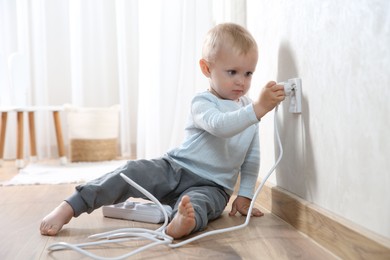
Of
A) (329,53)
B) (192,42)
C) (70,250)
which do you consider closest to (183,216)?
(70,250)

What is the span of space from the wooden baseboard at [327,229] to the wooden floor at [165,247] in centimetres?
2

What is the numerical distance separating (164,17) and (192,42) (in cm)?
19

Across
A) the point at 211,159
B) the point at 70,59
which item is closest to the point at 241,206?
the point at 211,159

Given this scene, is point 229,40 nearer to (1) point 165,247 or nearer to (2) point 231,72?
(2) point 231,72

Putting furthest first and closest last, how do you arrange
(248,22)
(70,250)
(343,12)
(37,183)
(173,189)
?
(37,183) → (248,22) → (173,189) → (70,250) → (343,12)

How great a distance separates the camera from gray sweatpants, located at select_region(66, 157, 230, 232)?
1155 millimetres

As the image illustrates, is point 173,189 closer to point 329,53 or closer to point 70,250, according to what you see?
point 70,250

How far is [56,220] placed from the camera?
3.65ft

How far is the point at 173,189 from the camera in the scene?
1.26 meters

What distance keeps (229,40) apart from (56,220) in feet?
1.94

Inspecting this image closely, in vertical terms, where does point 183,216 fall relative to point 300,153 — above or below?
below

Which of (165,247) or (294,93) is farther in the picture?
(294,93)

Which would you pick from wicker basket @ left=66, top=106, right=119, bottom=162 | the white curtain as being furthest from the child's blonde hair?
wicker basket @ left=66, top=106, right=119, bottom=162

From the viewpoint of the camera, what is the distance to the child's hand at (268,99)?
109 cm
